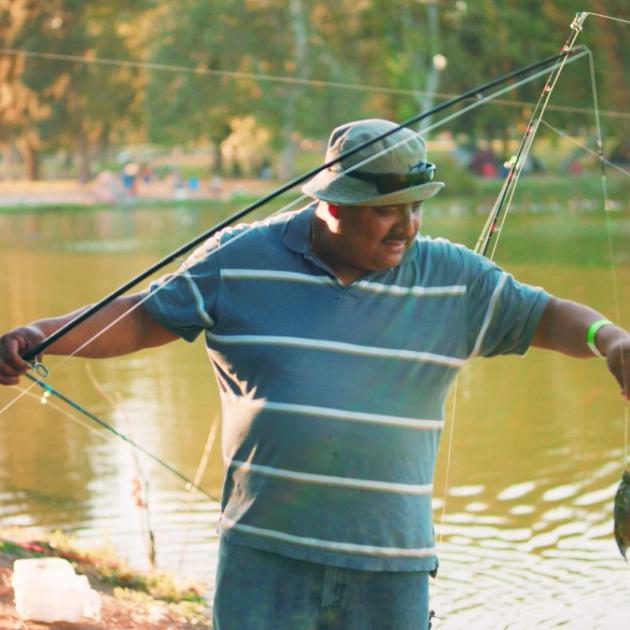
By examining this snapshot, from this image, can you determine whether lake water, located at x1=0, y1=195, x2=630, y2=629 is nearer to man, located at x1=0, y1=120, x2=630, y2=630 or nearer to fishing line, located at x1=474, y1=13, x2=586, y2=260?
fishing line, located at x1=474, y1=13, x2=586, y2=260

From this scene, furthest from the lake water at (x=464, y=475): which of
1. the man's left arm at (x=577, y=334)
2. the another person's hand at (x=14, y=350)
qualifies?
the another person's hand at (x=14, y=350)

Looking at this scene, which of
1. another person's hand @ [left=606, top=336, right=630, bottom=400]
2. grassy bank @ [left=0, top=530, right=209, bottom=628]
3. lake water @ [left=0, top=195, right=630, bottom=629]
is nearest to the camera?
another person's hand @ [left=606, top=336, right=630, bottom=400]

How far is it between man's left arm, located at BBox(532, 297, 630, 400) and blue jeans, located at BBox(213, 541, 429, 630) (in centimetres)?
52

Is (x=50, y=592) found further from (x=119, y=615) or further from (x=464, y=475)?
(x=464, y=475)

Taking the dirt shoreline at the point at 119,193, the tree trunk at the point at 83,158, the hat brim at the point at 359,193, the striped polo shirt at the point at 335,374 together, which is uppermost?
the tree trunk at the point at 83,158

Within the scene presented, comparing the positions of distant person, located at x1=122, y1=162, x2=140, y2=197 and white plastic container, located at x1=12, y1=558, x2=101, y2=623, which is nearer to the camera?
white plastic container, located at x1=12, y1=558, x2=101, y2=623

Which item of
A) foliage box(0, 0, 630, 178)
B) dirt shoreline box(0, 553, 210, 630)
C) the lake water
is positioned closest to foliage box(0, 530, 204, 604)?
dirt shoreline box(0, 553, 210, 630)

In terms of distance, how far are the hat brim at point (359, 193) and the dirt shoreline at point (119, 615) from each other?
2.09 metres

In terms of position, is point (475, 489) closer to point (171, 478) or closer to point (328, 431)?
point (171, 478)

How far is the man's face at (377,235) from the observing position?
286 cm

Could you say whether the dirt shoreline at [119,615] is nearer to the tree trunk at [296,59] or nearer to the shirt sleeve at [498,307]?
the shirt sleeve at [498,307]

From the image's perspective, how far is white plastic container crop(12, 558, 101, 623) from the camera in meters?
4.46

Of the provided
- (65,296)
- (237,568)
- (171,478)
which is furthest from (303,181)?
(65,296)

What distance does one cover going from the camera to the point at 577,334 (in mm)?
2936
